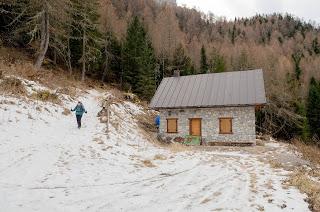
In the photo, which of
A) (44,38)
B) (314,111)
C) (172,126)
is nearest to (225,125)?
(172,126)

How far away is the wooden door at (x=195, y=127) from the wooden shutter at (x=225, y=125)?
5.72 ft

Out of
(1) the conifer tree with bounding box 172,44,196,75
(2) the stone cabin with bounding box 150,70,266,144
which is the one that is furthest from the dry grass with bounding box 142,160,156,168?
(1) the conifer tree with bounding box 172,44,196,75

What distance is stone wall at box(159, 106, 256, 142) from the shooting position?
24266 millimetres

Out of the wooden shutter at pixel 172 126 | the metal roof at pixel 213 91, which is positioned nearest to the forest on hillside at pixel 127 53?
the metal roof at pixel 213 91

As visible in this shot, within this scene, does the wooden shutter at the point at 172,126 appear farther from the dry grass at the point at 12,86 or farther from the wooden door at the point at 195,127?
the dry grass at the point at 12,86

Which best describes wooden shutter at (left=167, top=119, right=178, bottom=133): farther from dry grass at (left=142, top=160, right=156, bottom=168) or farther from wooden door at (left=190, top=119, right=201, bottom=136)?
Answer: dry grass at (left=142, top=160, right=156, bottom=168)

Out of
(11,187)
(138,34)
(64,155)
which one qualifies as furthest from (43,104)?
(138,34)

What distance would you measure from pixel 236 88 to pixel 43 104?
48.0 feet

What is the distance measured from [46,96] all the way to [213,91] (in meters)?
12.9

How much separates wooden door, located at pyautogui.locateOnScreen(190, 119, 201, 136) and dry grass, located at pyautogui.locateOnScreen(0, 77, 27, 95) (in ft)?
41.4

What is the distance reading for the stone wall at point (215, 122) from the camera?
24266 millimetres

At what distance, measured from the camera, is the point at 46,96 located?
21672 millimetres

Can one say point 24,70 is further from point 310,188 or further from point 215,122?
point 310,188

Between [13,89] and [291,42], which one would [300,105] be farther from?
[291,42]
